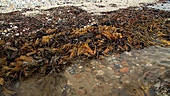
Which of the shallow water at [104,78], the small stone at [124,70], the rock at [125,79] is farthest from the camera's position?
the small stone at [124,70]

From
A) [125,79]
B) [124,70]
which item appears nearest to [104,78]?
[125,79]

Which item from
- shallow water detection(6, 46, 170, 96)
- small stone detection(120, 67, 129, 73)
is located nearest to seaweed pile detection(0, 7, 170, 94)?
shallow water detection(6, 46, 170, 96)

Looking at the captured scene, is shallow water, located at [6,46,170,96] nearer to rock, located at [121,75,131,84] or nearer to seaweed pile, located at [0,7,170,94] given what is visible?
rock, located at [121,75,131,84]

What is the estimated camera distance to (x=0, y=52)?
2.10 metres

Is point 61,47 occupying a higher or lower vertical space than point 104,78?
higher

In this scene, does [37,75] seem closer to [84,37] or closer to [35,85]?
[35,85]

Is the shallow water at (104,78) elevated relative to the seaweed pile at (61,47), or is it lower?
lower

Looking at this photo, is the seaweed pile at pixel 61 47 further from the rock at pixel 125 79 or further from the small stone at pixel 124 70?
the rock at pixel 125 79

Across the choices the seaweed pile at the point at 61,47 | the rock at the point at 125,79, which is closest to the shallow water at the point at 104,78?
the rock at the point at 125,79

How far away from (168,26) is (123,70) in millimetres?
2951

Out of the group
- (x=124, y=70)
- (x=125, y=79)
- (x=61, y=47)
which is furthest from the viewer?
(x=61, y=47)

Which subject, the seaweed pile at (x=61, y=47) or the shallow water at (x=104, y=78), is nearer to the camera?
the shallow water at (x=104, y=78)

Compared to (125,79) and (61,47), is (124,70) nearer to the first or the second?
(125,79)

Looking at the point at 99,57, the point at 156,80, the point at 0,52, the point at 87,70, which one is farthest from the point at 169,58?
the point at 0,52
